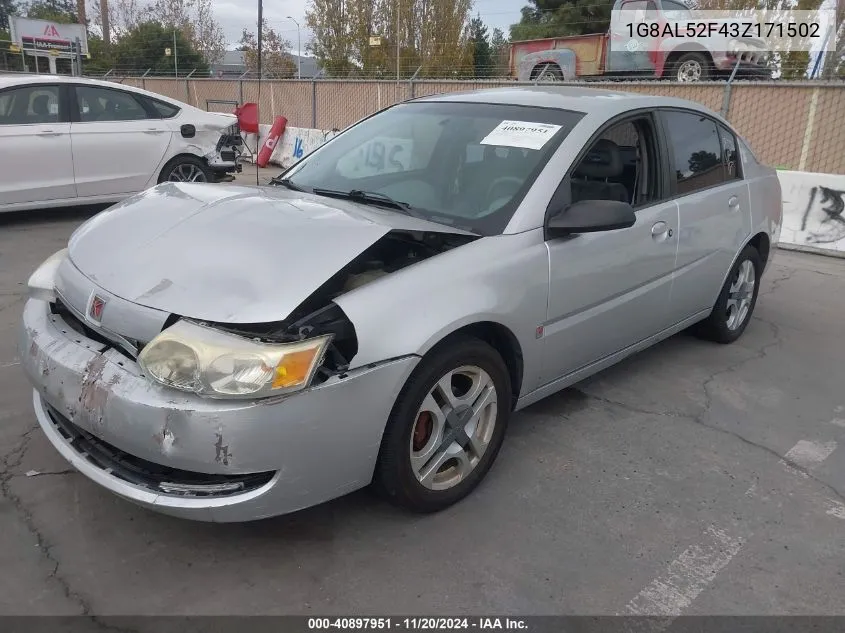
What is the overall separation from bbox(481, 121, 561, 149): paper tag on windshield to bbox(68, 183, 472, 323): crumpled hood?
2.28 ft

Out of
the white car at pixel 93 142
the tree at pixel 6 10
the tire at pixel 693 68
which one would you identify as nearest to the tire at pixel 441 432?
the white car at pixel 93 142

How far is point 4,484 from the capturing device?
2865 mm

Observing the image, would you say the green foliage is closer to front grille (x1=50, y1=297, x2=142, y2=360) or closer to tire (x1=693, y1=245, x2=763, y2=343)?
tire (x1=693, y1=245, x2=763, y2=343)

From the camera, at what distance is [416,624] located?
2.22m

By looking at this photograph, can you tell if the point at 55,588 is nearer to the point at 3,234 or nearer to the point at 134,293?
the point at 134,293

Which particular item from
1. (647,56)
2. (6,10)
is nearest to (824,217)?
(647,56)

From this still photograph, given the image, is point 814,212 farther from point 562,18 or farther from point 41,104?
point 562,18

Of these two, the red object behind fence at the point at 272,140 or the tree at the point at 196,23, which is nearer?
the red object behind fence at the point at 272,140

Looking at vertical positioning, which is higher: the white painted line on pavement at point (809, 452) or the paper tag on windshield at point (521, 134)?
the paper tag on windshield at point (521, 134)

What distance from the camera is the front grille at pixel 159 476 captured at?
7.38 feet

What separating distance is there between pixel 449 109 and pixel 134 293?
200 centimetres

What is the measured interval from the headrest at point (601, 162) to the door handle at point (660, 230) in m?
0.35

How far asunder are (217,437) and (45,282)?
1364 millimetres

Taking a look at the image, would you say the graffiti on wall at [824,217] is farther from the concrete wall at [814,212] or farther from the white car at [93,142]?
the white car at [93,142]
